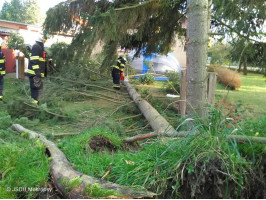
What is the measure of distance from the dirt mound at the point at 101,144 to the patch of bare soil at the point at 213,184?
158cm

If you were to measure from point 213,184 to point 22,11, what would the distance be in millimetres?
63462

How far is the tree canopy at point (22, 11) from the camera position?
2179 inches

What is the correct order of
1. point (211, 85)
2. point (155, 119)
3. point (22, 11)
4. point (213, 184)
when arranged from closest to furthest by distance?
1. point (213, 184)
2. point (155, 119)
3. point (211, 85)
4. point (22, 11)

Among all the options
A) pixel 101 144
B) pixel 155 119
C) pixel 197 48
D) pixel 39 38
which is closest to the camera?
pixel 101 144

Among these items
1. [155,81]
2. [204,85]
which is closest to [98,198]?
[204,85]

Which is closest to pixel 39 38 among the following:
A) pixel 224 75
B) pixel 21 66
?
pixel 21 66

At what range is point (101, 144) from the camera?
3555 mm

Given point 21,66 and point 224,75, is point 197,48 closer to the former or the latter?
point 21,66

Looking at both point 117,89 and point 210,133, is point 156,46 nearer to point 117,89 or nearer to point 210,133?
point 117,89

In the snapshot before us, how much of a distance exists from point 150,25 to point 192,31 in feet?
12.7

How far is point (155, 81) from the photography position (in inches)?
661

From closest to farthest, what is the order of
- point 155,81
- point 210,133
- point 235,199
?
1. point 235,199
2. point 210,133
3. point 155,81

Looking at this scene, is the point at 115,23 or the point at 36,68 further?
the point at 36,68

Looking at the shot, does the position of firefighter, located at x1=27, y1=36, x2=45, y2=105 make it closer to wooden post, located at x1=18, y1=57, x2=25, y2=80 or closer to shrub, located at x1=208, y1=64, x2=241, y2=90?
wooden post, located at x1=18, y1=57, x2=25, y2=80
